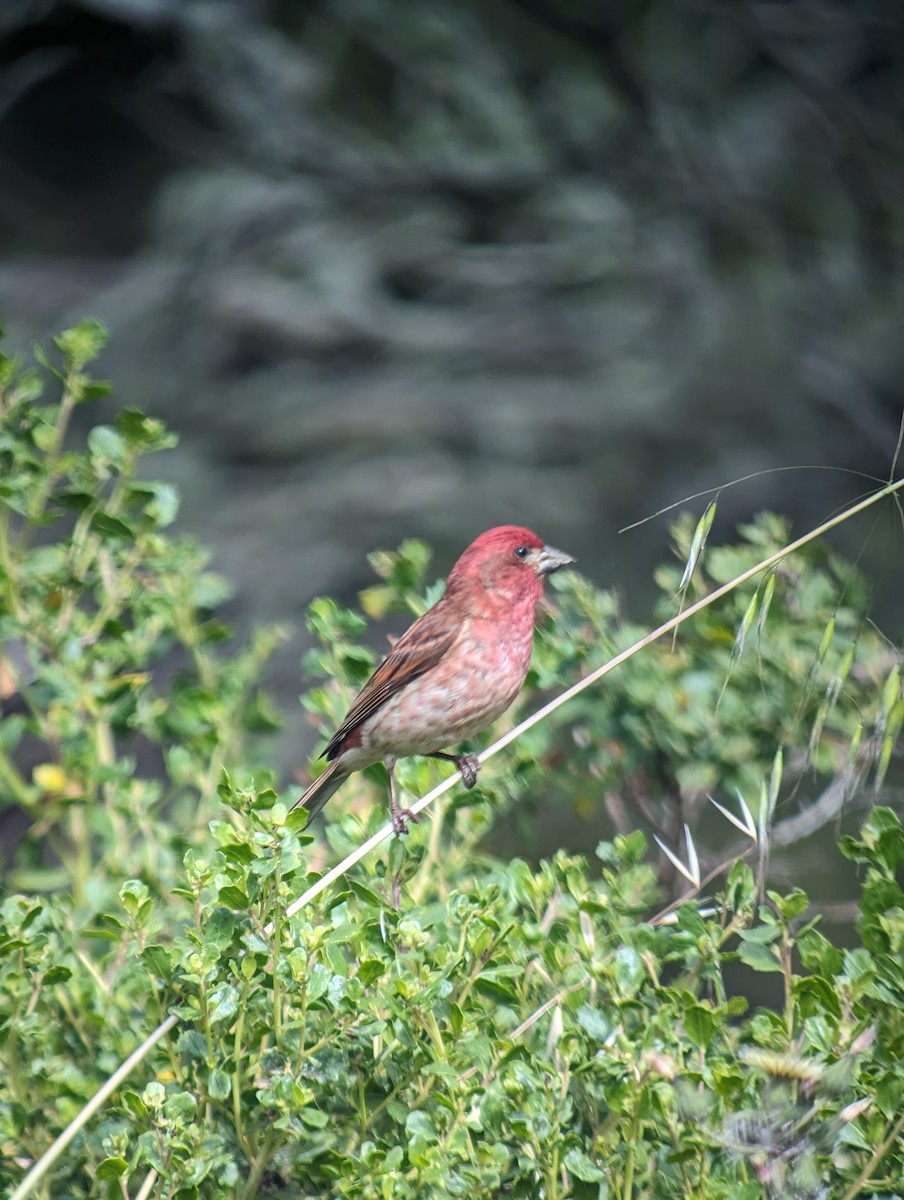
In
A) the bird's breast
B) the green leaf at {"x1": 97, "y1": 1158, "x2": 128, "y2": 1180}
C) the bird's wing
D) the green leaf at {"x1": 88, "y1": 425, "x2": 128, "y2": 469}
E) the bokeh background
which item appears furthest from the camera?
the bokeh background

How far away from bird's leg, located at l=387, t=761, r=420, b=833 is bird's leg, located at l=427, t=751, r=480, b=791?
4.5 inches

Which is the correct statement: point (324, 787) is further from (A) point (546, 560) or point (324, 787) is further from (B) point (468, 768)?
(A) point (546, 560)

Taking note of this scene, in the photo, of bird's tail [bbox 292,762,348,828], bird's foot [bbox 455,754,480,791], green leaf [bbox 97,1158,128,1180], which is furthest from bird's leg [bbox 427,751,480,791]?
green leaf [bbox 97,1158,128,1180]

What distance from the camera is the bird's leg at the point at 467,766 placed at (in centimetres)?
289

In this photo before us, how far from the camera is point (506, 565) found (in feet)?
10.0

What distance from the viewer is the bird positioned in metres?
2.83

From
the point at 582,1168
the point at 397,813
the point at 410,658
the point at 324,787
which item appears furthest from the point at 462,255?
the point at 582,1168

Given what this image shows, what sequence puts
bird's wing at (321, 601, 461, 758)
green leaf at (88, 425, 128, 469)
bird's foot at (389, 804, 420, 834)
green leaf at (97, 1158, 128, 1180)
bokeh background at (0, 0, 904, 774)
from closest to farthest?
green leaf at (97, 1158, 128, 1180) → bird's foot at (389, 804, 420, 834) → bird's wing at (321, 601, 461, 758) → green leaf at (88, 425, 128, 469) → bokeh background at (0, 0, 904, 774)

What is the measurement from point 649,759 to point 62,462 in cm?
159

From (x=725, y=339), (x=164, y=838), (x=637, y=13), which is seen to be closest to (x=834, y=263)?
(x=725, y=339)

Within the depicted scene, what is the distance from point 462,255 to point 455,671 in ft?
9.49

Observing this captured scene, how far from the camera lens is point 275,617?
18.1ft

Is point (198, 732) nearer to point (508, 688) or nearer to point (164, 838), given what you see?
point (164, 838)

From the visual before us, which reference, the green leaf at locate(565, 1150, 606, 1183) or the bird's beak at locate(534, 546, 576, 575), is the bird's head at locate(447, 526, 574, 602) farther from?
the green leaf at locate(565, 1150, 606, 1183)
